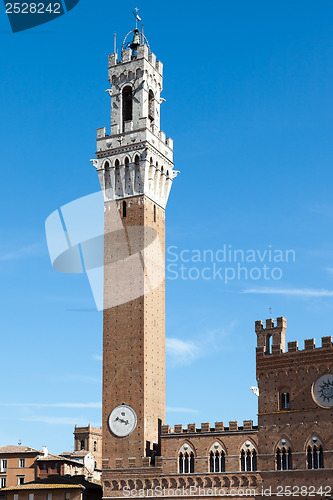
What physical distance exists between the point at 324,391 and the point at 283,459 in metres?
5.20

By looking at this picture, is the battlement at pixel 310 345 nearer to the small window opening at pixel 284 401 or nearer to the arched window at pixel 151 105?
the small window opening at pixel 284 401

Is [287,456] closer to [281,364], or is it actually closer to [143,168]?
[281,364]

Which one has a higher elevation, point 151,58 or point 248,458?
point 151,58

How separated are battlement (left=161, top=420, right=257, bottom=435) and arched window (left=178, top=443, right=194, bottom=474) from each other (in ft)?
3.77

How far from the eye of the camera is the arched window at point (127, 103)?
6412 centimetres

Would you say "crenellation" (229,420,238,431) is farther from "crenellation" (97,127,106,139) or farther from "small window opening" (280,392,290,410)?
"crenellation" (97,127,106,139)

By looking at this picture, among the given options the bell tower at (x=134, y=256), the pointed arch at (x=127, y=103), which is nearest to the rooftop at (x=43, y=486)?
the bell tower at (x=134, y=256)

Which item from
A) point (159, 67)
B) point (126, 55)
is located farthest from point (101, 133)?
point (159, 67)

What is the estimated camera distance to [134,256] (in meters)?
59.8

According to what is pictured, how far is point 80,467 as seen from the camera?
70625 millimetres

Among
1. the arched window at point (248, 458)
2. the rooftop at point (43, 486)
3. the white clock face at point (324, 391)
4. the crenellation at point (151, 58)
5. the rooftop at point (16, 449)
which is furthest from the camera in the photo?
the rooftop at point (16, 449)

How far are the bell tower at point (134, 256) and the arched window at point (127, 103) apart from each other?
0.28 ft

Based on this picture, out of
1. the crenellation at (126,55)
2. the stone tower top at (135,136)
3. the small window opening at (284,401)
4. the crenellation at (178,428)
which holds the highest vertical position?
the crenellation at (126,55)

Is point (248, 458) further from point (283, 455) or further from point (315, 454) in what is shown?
point (315, 454)
